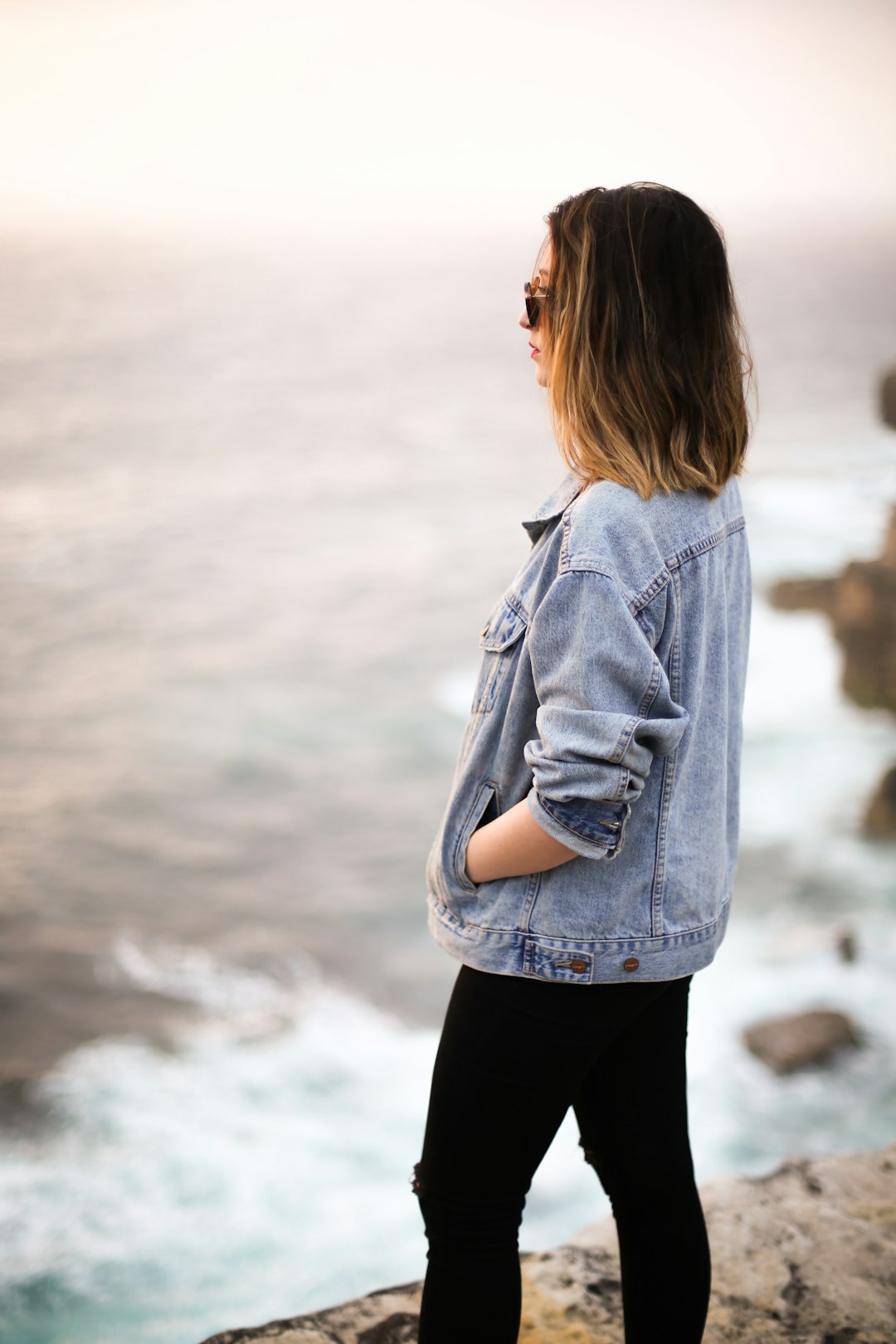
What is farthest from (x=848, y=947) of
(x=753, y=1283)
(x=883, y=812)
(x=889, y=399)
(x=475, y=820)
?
(x=475, y=820)

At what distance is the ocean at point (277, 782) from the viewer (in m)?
5.58

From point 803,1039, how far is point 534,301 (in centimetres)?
566

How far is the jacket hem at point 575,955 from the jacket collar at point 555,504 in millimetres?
390

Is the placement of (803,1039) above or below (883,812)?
below

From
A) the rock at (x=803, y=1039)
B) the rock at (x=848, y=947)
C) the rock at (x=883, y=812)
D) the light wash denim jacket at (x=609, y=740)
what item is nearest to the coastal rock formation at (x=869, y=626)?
the rock at (x=883, y=812)

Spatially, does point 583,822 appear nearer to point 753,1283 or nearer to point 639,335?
point 639,335

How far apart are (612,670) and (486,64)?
145 ft

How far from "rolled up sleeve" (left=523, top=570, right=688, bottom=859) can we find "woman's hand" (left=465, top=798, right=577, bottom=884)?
0.8 inches

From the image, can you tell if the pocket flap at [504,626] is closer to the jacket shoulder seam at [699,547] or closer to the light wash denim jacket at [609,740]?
the light wash denim jacket at [609,740]

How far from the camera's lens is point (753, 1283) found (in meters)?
1.58

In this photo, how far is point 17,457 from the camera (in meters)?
31.1

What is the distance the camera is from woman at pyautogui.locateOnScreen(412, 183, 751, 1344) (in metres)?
0.88

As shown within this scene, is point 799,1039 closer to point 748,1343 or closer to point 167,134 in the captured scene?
point 748,1343

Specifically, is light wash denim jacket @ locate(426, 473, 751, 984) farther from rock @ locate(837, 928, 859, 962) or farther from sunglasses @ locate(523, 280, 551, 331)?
rock @ locate(837, 928, 859, 962)
